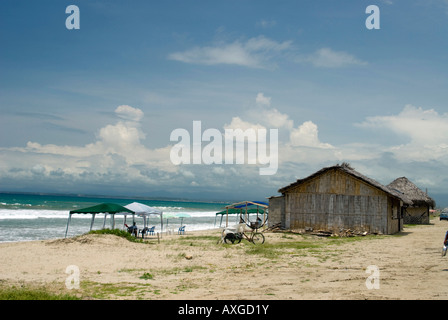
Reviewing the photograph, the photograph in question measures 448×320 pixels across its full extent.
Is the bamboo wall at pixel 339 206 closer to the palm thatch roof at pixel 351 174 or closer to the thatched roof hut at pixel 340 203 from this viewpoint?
the thatched roof hut at pixel 340 203

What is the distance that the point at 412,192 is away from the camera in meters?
37.9

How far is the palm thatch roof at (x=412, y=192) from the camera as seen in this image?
36.7m

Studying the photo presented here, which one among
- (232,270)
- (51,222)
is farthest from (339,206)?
(51,222)

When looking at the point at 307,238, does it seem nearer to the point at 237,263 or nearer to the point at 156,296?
the point at 237,263

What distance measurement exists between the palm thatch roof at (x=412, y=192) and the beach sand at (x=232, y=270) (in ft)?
60.5

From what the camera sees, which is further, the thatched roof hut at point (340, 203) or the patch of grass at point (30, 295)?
the thatched roof hut at point (340, 203)

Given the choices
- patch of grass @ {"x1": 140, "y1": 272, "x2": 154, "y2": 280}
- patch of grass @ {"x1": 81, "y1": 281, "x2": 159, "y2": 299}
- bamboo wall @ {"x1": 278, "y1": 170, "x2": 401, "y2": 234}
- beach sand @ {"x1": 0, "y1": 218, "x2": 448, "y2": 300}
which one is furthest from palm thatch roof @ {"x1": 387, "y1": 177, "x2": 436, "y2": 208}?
patch of grass @ {"x1": 81, "y1": 281, "x2": 159, "y2": 299}

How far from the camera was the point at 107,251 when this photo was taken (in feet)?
59.0

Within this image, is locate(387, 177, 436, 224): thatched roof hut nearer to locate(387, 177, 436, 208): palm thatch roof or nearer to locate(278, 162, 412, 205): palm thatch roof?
locate(387, 177, 436, 208): palm thatch roof

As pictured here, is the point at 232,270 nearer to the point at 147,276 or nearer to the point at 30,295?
the point at 147,276

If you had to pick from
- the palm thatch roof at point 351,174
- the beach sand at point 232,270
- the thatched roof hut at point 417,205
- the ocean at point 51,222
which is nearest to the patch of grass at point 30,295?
the beach sand at point 232,270

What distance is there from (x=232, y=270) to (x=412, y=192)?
30.2 meters

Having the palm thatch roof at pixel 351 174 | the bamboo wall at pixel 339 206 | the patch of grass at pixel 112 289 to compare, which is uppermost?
the palm thatch roof at pixel 351 174
